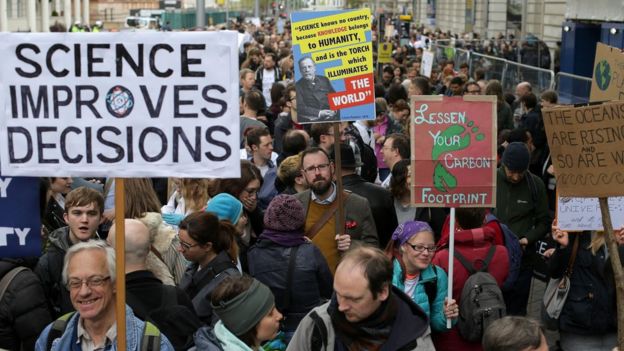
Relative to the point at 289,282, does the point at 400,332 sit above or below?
above

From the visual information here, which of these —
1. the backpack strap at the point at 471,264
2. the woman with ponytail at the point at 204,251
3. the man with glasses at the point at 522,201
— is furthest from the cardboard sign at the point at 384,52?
the woman with ponytail at the point at 204,251

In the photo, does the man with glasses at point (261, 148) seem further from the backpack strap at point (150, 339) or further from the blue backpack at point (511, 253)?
the backpack strap at point (150, 339)

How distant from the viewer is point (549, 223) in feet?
28.5

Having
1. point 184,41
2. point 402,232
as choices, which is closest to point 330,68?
point 402,232

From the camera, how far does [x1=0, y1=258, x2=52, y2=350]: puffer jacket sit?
209 inches

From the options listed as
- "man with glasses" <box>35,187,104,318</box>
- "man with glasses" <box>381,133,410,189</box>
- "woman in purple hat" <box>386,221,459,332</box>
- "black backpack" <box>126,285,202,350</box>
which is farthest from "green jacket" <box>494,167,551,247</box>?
"black backpack" <box>126,285,202,350</box>

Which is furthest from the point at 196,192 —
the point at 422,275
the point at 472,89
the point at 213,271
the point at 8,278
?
the point at 472,89

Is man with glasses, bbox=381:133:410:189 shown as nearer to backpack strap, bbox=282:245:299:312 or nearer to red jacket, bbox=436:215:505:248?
red jacket, bbox=436:215:505:248

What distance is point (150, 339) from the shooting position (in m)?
4.57

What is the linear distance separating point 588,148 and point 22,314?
9.46 ft

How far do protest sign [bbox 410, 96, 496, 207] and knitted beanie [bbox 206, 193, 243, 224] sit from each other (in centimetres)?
113

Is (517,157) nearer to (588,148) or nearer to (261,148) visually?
(261,148)

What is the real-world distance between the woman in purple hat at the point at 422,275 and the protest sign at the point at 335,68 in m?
2.32

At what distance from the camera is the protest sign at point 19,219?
5.48m
